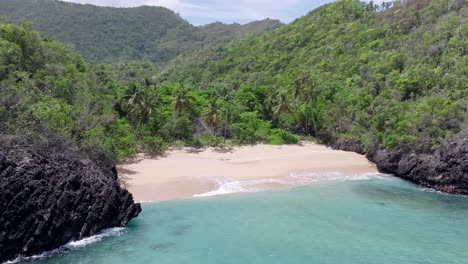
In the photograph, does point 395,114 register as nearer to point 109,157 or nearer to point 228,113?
point 228,113

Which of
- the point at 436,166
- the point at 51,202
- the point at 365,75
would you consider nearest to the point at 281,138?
the point at 365,75

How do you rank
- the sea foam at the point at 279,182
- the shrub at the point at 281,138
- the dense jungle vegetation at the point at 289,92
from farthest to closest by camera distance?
the shrub at the point at 281,138 → the dense jungle vegetation at the point at 289,92 → the sea foam at the point at 279,182

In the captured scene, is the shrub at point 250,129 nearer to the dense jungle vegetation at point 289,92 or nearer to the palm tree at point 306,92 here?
the dense jungle vegetation at point 289,92

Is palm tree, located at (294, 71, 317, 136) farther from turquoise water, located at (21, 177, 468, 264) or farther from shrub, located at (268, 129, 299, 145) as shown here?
turquoise water, located at (21, 177, 468, 264)

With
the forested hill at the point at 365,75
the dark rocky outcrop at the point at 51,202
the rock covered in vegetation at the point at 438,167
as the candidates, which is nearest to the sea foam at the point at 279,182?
the rock covered in vegetation at the point at 438,167

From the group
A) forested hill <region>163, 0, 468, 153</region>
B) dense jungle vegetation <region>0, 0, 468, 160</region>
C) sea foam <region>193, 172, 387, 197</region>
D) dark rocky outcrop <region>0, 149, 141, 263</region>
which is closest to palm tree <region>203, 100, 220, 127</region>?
dense jungle vegetation <region>0, 0, 468, 160</region>

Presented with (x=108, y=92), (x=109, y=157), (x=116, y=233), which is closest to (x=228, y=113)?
(x=108, y=92)
